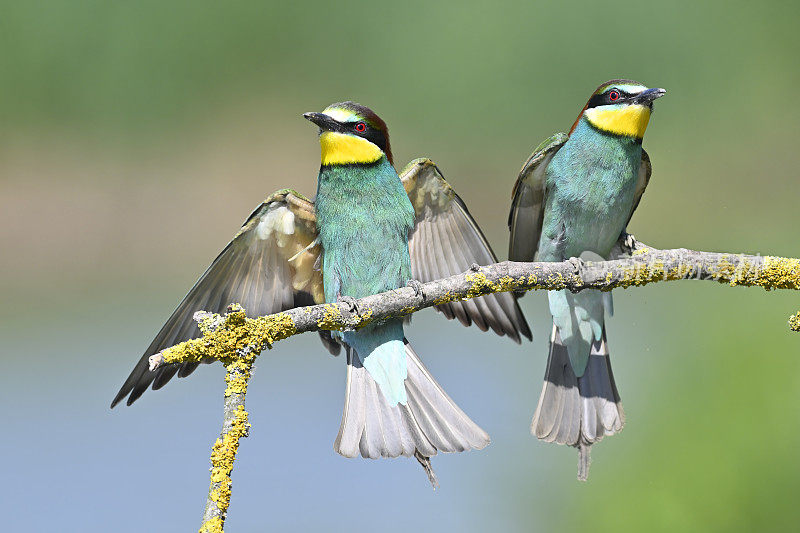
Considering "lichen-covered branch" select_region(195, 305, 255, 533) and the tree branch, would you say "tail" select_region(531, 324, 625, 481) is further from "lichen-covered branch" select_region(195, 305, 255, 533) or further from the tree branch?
"lichen-covered branch" select_region(195, 305, 255, 533)

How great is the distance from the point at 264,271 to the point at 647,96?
1.00 metres

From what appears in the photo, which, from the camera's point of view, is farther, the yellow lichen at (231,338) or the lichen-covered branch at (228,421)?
the yellow lichen at (231,338)

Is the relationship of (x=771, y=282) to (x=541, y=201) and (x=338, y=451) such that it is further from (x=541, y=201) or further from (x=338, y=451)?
(x=338, y=451)

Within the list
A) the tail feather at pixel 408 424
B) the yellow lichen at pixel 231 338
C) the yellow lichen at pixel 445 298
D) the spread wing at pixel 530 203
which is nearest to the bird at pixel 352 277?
the tail feather at pixel 408 424

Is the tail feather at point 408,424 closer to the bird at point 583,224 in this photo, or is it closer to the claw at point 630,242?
the bird at point 583,224

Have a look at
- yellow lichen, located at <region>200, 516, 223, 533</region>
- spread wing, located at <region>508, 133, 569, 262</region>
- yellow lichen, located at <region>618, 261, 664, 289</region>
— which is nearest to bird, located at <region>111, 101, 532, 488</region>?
spread wing, located at <region>508, 133, 569, 262</region>

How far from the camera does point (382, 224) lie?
6.52 feet

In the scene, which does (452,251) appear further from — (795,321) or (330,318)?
(795,321)

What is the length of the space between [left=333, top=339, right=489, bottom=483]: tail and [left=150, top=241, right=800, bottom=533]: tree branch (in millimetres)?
359

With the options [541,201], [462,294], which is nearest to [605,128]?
[541,201]

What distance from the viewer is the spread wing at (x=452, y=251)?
2195 millimetres

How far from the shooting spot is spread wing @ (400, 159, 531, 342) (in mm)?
2195

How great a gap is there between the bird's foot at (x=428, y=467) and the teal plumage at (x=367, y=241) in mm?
184

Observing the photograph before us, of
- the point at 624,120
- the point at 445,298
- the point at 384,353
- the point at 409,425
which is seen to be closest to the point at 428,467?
the point at 409,425
